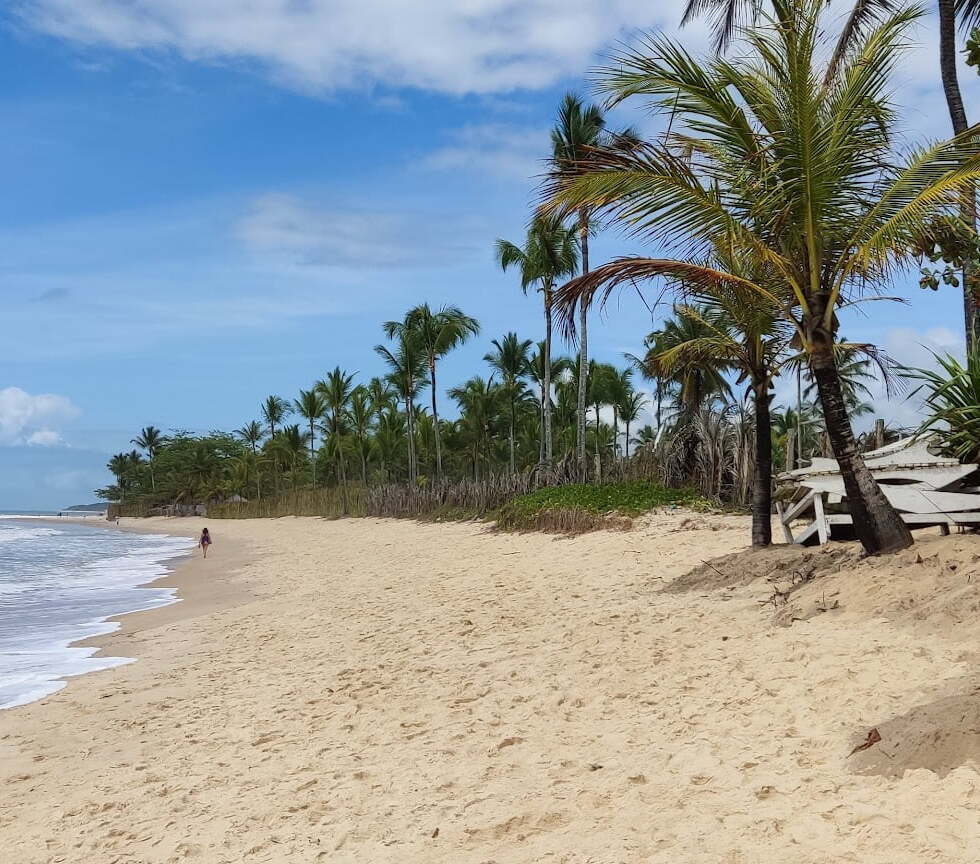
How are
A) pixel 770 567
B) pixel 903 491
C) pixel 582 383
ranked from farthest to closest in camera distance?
pixel 582 383 < pixel 770 567 < pixel 903 491

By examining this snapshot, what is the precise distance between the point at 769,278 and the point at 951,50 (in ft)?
29.9

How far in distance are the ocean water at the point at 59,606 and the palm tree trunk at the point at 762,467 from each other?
725 centimetres

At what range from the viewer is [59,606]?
12.9 metres

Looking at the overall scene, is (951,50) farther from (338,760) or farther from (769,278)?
(338,760)

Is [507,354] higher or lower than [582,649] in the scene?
higher

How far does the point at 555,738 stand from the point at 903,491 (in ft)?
14.5

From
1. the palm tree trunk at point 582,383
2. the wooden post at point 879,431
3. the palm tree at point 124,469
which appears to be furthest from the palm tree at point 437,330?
the palm tree at point 124,469

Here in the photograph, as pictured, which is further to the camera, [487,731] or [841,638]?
[841,638]

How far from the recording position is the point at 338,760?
174 inches

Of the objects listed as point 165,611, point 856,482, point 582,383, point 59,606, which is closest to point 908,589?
point 856,482

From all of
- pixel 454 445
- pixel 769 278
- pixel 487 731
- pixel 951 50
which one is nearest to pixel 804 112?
pixel 769 278

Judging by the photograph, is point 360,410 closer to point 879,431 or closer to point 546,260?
point 546,260

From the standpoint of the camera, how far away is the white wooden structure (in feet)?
22.0

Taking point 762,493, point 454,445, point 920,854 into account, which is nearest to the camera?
point 920,854
